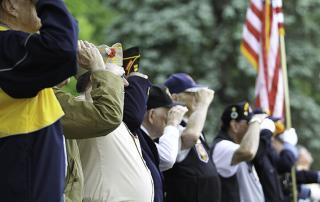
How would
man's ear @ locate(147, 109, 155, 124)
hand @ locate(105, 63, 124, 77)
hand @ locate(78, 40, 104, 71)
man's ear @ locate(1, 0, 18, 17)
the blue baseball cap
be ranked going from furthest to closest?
the blue baseball cap
man's ear @ locate(147, 109, 155, 124)
hand @ locate(105, 63, 124, 77)
hand @ locate(78, 40, 104, 71)
man's ear @ locate(1, 0, 18, 17)

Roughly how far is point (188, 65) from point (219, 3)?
157 cm

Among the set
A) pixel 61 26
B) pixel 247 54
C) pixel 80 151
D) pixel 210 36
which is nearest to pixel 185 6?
pixel 210 36

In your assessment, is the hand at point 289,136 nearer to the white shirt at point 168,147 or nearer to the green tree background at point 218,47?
the white shirt at point 168,147

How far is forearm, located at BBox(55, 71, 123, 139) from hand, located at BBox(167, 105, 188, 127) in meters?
2.07

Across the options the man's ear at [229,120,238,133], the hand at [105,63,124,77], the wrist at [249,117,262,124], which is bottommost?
the man's ear at [229,120,238,133]

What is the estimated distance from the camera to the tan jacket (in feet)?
13.3

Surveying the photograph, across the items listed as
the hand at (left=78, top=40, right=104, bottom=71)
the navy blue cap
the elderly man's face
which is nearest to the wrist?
the navy blue cap

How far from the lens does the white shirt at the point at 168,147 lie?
593 cm

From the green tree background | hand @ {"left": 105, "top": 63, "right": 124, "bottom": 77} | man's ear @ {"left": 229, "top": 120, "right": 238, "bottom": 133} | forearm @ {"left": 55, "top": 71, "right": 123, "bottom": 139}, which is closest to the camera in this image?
forearm @ {"left": 55, "top": 71, "right": 123, "bottom": 139}

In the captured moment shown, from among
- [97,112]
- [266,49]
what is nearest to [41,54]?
[97,112]

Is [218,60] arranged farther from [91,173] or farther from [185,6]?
[91,173]

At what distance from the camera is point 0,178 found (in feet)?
11.4

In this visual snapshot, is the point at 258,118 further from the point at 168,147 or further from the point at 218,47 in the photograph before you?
the point at 218,47

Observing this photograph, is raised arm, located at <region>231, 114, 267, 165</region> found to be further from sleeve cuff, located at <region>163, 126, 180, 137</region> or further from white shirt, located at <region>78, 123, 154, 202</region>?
white shirt, located at <region>78, 123, 154, 202</region>
